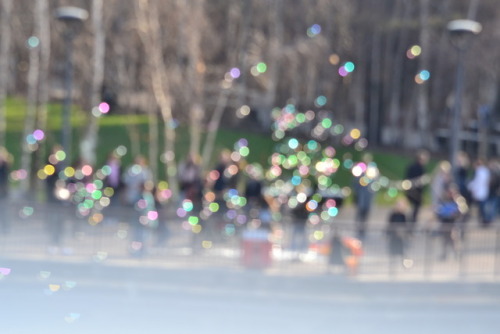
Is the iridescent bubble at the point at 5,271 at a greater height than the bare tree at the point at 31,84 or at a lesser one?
lesser

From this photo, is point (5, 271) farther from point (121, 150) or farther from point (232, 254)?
point (121, 150)

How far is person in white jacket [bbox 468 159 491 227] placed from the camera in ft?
63.0

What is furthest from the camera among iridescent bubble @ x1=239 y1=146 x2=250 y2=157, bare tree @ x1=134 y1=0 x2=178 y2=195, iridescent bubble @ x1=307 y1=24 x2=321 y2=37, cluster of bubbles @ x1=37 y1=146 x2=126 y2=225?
iridescent bubble @ x1=239 y1=146 x2=250 y2=157

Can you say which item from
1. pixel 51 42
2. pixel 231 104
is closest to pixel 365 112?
pixel 231 104

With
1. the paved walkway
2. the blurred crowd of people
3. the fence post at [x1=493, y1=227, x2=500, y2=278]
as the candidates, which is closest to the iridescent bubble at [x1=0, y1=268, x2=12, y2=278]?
the paved walkway

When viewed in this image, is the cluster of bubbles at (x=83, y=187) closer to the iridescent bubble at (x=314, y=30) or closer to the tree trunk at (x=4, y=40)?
the tree trunk at (x=4, y=40)

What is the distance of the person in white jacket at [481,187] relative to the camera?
19.2 meters

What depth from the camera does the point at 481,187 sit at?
19266 mm

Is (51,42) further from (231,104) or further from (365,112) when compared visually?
(365,112)

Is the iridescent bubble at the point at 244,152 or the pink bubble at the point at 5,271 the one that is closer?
the pink bubble at the point at 5,271

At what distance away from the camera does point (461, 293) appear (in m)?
14.3

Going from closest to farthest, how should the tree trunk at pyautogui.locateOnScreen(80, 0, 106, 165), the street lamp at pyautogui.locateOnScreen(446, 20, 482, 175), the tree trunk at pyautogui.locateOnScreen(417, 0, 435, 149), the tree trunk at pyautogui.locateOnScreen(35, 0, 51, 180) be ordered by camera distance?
1. the street lamp at pyautogui.locateOnScreen(446, 20, 482, 175)
2. the tree trunk at pyautogui.locateOnScreen(80, 0, 106, 165)
3. the tree trunk at pyautogui.locateOnScreen(35, 0, 51, 180)
4. the tree trunk at pyautogui.locateOnScreen(417, 0, 435, 149)

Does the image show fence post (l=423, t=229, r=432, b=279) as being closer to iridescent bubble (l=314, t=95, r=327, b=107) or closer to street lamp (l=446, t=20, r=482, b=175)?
street lamp (l=446, t=20, r=482, b=175)

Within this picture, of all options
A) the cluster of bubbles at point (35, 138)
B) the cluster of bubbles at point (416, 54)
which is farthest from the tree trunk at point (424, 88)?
the cluster of bubbles at point (35, 138)
